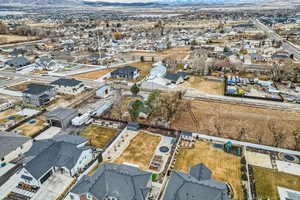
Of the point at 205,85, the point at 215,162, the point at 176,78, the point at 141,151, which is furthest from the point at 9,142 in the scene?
the point at 205,85

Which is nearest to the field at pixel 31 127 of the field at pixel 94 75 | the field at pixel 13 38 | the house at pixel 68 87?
the house at pixel 68 87

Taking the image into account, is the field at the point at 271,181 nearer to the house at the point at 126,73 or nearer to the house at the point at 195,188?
the house at the point at 195,188

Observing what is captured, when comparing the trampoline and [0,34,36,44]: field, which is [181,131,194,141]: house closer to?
the trampoline

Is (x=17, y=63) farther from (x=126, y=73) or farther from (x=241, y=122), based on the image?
(x=241, y=122)

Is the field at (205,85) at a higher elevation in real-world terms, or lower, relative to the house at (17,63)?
lower

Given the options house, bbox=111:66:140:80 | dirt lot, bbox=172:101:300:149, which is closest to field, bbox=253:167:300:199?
dirt lot, bbox=172:101:300:149

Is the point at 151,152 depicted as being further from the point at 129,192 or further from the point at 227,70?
the point at 227,70
